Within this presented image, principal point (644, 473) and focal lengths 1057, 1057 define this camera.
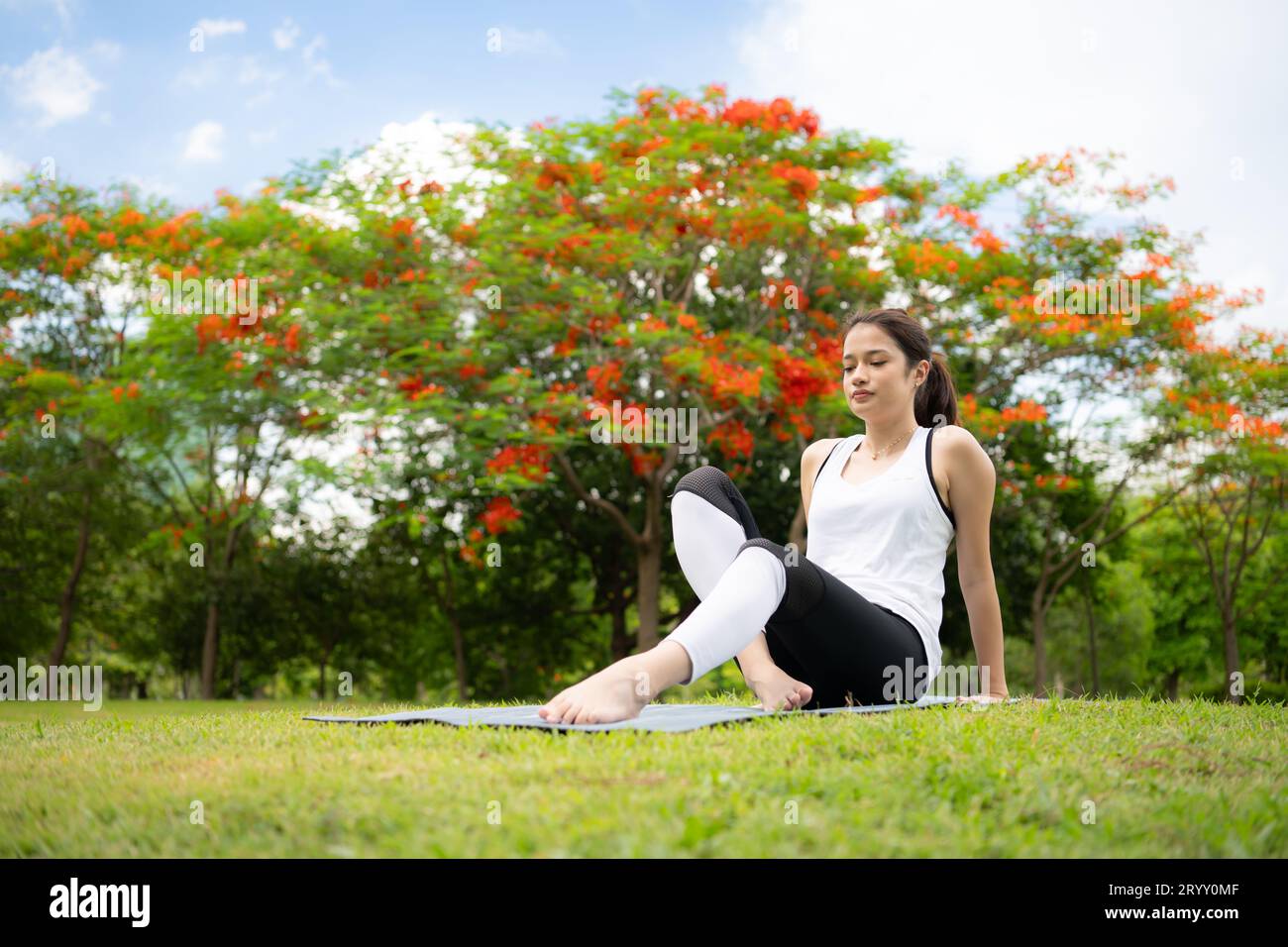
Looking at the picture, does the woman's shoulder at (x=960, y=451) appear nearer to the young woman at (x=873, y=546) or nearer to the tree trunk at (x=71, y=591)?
the young woman at (x=873, y=546)

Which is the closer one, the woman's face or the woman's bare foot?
the woman's bare foot

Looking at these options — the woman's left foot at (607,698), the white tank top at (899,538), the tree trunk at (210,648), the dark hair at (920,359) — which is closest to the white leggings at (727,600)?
the woman's left foot at (607,698)

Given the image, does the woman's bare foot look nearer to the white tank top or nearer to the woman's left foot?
the woman's left foot

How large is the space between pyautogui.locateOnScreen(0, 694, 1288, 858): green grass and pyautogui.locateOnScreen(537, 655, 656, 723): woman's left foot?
0.10m

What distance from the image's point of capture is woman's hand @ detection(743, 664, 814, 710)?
3332mm

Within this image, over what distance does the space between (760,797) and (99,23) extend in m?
15.6

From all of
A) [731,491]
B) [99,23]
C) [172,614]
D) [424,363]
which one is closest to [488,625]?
[172,614]

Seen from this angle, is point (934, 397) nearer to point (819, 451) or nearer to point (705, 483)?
point (819, 451)

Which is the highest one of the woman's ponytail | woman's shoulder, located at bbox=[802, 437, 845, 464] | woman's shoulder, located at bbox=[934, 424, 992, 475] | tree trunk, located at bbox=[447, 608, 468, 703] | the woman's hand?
the woman's ponytail

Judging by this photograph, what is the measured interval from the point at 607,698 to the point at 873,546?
1.15m

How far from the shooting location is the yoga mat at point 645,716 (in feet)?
9.41

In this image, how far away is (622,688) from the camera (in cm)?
283

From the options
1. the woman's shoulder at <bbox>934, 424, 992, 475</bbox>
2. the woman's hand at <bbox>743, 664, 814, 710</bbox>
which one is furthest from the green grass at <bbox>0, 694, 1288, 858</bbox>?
the woman's shoulder at <bbox>934, 424, 992, 475</bbox>

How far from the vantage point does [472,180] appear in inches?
437
